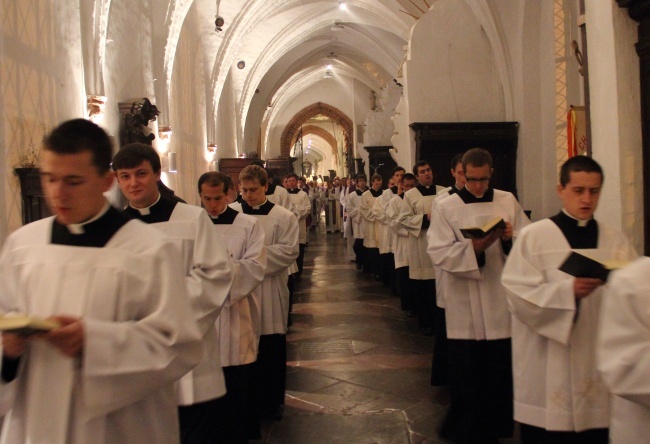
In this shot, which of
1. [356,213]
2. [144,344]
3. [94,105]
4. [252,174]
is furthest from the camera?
[356,213]

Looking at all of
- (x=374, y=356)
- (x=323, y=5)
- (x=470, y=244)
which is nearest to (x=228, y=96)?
(x=323, y=5)

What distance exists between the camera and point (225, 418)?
13.2 feet

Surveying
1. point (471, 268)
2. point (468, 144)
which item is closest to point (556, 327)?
point (471, 268)

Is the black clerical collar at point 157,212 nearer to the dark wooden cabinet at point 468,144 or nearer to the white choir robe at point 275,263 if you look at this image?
the white choir robe at point 275,263

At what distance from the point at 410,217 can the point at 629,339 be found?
551cm

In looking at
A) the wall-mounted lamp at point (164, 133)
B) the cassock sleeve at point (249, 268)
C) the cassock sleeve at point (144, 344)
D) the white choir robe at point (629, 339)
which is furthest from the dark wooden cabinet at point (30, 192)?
the wall-mounted lamp at point (164, 133)

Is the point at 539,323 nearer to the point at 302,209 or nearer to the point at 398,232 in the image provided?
the point at 398,232

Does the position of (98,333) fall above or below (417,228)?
below

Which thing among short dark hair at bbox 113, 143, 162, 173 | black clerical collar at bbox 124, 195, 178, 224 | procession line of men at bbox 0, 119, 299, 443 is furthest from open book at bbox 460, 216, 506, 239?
procession line of men at bbox 0, 119, 299, 443

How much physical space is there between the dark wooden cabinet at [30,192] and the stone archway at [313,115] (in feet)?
87.7

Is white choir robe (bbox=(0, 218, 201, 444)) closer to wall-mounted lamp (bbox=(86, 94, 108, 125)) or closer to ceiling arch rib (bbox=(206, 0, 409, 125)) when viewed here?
wall-mounted lamp (bbox=(86, 94, 108, 125))

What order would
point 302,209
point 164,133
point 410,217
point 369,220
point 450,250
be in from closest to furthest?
1. point 450,250
2. point 410,217
3. point 164,133
4. point 302,209
5. point 369,220

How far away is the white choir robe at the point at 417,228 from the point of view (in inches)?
296

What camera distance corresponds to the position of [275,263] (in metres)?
4.86
